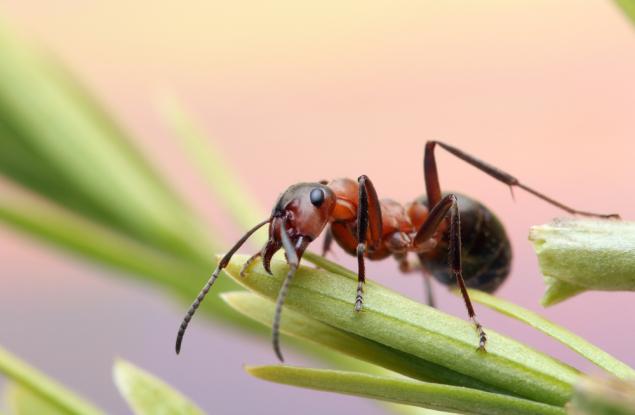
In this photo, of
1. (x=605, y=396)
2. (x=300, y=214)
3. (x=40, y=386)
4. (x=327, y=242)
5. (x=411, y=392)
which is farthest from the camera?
(x=327, y=242)

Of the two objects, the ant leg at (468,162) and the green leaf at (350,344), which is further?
the ant leg at (468,162)

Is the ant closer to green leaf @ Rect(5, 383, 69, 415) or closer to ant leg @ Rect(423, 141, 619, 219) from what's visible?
ant leg @ Rect(423, 141, 619, 219)

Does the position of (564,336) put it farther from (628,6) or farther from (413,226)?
(413,226)

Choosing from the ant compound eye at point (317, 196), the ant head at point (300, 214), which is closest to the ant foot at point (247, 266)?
the ant head at point (300, 214)

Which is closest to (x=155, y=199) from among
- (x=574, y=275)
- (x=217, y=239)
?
(x=217, y=239)

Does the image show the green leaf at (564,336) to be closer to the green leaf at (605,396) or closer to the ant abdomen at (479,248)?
the green leaf at (605,396)

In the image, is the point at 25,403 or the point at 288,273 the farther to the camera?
the point at 25,403

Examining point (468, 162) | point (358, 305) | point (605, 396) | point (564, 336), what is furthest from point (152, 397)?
point (468, 162)
